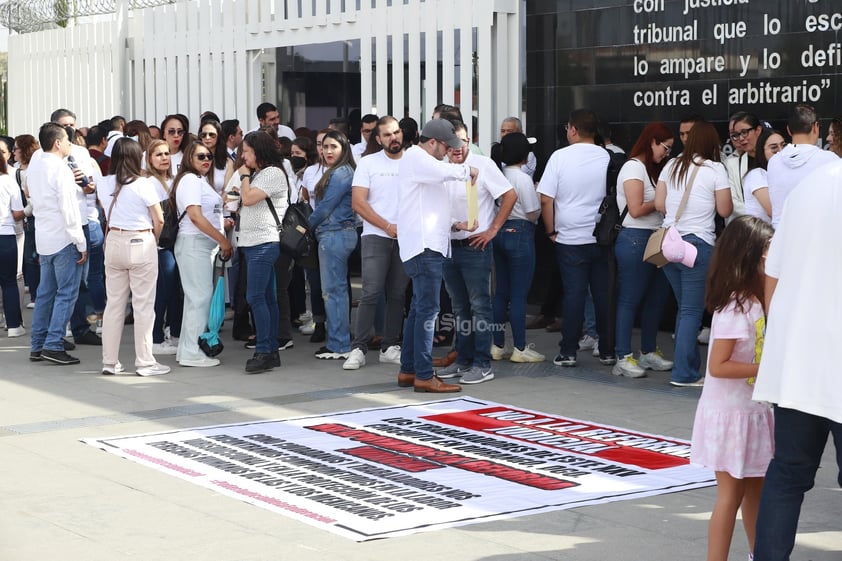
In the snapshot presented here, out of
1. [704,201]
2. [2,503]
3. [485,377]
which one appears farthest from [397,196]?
[2,503]

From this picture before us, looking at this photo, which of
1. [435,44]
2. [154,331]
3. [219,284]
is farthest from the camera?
[435,44]

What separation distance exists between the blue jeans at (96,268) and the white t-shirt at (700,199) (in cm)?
512

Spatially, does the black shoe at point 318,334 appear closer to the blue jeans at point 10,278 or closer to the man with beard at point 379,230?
the man with beard at point 379,230

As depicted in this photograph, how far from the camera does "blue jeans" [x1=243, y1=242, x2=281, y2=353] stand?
9750mm

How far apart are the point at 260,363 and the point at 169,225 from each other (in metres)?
1.24

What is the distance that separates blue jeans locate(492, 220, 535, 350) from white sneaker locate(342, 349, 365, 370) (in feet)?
3.46

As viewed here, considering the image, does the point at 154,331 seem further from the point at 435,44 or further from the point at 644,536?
the point at 644,536

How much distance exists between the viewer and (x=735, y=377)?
472cm

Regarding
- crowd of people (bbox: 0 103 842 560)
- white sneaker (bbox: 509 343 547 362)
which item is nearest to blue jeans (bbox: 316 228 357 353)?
crowd of people (bbox: 0 103 842 560)

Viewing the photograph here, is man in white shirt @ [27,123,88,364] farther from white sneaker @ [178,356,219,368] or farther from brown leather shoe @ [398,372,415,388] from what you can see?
brown leather shoe @ [398,372,415,388]

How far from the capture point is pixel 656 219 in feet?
31.1

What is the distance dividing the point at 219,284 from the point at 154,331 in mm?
1044

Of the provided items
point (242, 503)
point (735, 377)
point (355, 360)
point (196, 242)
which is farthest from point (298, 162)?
point (735, 377)

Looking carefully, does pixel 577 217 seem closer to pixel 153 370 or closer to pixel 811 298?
pixel 153 370
